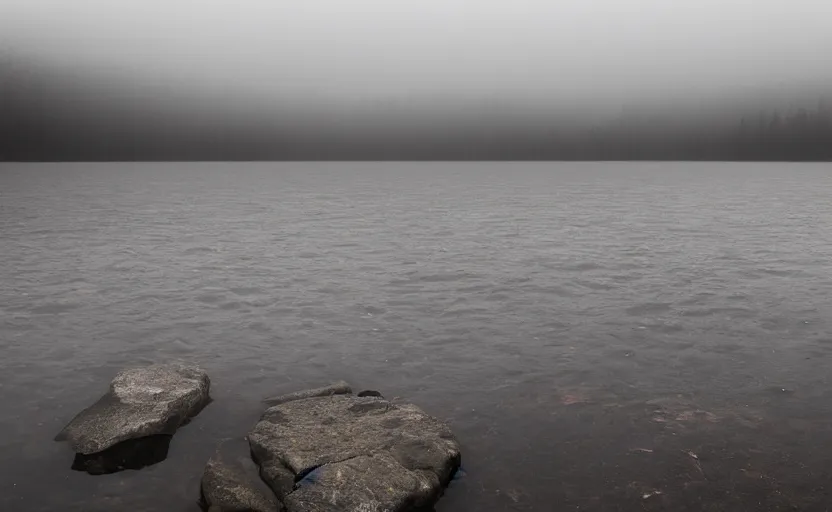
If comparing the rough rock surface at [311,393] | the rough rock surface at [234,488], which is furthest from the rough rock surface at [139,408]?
the rough rock surface at [234,488]

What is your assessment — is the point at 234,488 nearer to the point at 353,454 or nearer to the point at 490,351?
the point at 353,454

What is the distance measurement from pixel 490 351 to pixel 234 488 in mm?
14707

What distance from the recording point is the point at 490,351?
2866 centimetres

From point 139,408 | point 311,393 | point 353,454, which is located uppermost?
point 139,408

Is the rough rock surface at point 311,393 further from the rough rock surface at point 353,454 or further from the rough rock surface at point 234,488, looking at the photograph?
the rough rock surface at point 234,488

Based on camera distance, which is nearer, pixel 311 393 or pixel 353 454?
pixel 353 454

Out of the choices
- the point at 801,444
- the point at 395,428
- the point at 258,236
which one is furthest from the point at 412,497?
the point at 258,236

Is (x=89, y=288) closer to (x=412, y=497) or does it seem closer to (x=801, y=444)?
(x=412, y=497)

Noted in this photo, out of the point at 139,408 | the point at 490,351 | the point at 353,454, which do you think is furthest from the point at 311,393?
the point at 490,351

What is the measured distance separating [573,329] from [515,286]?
36.3ft

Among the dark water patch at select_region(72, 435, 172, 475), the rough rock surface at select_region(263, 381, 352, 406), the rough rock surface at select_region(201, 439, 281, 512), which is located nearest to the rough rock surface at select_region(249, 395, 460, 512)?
the rough rock surface at select_region(201, 439, 281, 512)

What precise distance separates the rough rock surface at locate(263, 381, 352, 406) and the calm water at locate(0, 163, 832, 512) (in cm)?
71

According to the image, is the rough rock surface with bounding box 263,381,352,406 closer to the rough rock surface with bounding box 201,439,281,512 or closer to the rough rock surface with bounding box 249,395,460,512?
the rough rock surface with bounding box 249,395,460,512

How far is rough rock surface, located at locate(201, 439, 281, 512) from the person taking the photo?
15.6m
